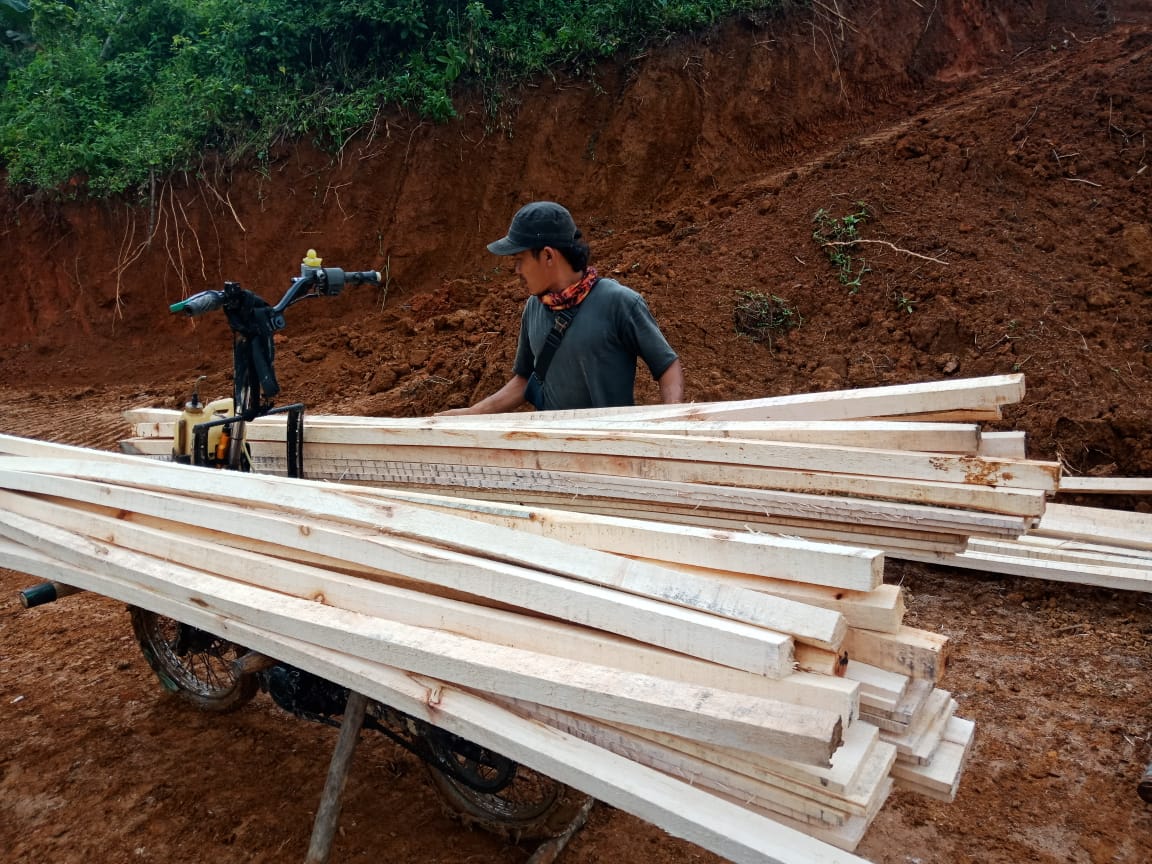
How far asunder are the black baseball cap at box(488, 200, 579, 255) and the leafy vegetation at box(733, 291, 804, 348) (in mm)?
3618

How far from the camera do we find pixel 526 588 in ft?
5.98

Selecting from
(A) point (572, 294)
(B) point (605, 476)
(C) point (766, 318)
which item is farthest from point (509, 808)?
(C) point (766, 318)

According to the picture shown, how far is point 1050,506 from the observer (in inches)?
187

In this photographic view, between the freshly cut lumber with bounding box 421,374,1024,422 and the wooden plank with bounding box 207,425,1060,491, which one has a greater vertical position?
the freshly cut lumber with bounding box 421,374,1024,422

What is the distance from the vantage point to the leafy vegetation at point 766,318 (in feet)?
22.3

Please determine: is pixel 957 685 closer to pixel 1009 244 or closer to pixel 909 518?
pixel 909 518

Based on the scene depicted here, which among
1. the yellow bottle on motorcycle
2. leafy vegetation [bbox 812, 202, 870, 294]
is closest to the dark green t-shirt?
the yellow bottle on motorcycle

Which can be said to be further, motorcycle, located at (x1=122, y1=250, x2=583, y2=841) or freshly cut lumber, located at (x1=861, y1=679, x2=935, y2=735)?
motorcycle, located at (x1=122, y1=250, x2=583, y2=841)

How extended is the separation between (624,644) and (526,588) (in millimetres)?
242

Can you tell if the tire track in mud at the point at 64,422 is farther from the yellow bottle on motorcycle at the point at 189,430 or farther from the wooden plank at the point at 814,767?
the wooden plank at the point at 814,767

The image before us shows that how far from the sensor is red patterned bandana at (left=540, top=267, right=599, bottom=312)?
363cm

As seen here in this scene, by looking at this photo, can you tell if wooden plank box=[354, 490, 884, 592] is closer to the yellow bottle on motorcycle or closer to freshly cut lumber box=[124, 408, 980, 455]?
freshly cut lumber box=[124, 408, 980, 455]

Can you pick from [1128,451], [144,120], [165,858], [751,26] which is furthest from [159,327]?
[1128,451]

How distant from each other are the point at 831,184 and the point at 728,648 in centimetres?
672
